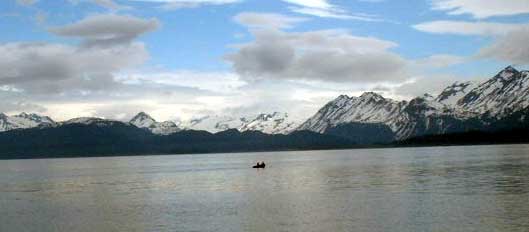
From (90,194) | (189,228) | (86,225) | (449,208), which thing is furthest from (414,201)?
(90,194)

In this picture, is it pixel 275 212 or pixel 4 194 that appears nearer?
pixel 275 212

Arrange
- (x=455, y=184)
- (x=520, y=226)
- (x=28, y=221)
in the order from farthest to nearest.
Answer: (x=455, y=184) < (x=28, y=221) < (x=520, y=226)

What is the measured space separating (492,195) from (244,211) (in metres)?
29.5

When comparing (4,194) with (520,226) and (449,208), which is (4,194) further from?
(520,226)

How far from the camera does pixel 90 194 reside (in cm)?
10331

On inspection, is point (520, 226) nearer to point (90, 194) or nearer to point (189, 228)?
point (189, 228)

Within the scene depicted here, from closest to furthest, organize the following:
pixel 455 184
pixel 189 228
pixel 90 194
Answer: pixel 189 228, pixel 455 184, pixel 90 194

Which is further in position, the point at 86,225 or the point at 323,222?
the point at 86,225

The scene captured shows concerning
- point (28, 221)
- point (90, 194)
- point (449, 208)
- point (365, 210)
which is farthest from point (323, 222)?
point (90, 194)

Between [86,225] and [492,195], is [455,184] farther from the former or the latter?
[86,225]

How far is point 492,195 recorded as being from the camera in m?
76.9

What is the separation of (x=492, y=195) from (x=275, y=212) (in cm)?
2699

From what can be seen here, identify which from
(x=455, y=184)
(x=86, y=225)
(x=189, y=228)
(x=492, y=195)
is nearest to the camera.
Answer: (x=189, y=228)

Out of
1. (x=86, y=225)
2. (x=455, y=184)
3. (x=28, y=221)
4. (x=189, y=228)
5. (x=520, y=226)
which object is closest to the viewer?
(x=520, y=226)
